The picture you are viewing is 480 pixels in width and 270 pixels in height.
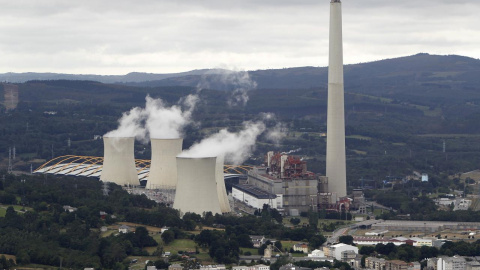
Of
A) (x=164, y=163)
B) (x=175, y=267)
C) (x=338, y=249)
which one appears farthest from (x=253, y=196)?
(x=175, y=267)

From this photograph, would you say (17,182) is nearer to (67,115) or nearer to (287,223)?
(287,223)

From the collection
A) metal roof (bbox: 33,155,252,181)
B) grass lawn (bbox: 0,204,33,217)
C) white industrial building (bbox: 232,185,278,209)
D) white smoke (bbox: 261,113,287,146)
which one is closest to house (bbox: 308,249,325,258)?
white industrial building (bbox: 232,185,278,209)

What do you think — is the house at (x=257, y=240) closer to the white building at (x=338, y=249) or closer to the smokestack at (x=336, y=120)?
the white building at (x=338, y=249)

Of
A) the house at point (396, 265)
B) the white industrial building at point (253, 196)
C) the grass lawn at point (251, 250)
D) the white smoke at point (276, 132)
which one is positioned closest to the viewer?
the house at point (396, 265)

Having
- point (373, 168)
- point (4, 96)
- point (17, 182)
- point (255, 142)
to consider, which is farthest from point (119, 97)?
point (17, 182)

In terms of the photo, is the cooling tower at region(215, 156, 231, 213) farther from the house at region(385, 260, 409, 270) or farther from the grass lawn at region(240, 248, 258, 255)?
the house at region(385, 260, 409, 270)

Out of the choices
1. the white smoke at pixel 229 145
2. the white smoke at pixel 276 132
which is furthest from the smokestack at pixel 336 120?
the white smoke at pixel 276 132

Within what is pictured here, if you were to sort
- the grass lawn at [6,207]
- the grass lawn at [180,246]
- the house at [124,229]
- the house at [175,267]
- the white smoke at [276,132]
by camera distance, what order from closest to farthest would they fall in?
1. the house at [175,267]
2. the grass lawn at [180,246]
3. the house at [124,229]
4. the grass lawn at [6,207]
5. the white smoke at [276,132]
